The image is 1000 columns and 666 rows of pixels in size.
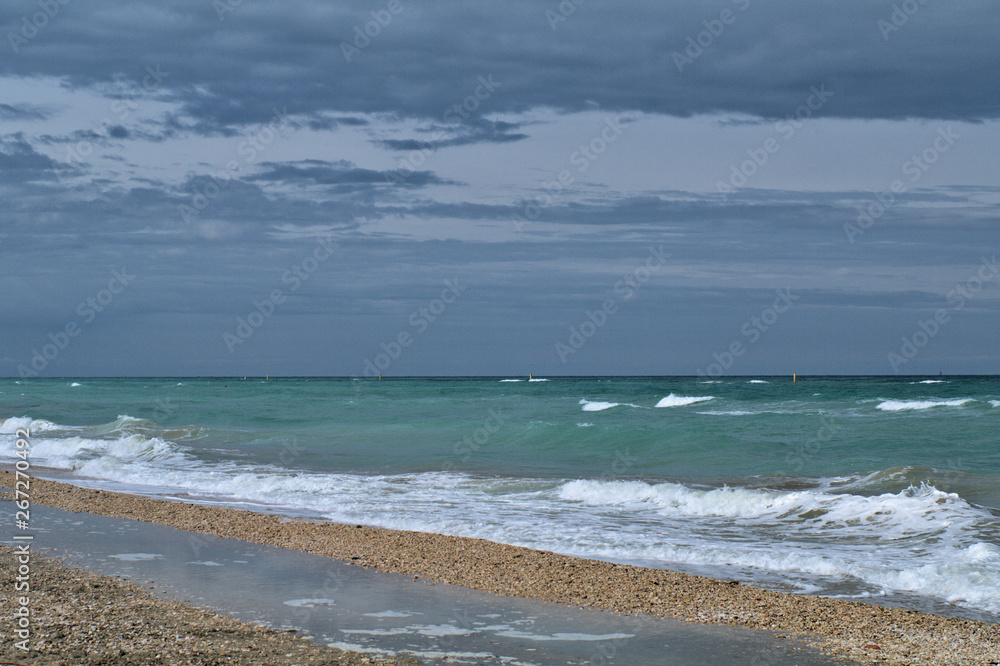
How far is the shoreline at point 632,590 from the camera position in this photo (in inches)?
221

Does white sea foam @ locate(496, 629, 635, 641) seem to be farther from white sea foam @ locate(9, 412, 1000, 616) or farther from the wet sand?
white sea foam @ locate(9, 412, 1000, 616)

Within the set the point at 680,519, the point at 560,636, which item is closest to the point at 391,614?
the point at 560,636

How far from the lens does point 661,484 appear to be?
13406mm

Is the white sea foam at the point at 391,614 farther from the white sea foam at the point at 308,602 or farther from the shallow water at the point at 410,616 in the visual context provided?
the white sea foam at the point at 308,602

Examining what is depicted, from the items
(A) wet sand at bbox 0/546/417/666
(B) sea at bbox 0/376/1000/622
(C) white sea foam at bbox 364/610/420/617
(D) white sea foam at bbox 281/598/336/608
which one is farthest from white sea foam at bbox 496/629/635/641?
(B) sea at bbox 0/376/1000/622

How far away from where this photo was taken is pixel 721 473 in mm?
15930

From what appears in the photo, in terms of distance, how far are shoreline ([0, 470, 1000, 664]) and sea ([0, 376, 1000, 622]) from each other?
2.00ft

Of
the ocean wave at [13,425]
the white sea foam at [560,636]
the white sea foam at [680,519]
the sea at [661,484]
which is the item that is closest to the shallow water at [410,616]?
the white sea foam at [560,636]

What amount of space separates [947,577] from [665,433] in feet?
50.8

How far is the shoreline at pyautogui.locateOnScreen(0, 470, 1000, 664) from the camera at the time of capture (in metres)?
5.60

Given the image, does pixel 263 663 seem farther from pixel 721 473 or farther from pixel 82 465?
pixel 82 465

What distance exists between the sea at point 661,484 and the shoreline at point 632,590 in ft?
2.00

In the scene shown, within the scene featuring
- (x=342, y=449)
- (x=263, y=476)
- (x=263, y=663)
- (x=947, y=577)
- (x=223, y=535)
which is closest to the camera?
(x=263, y=663)

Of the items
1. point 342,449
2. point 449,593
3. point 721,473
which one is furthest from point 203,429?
point 449,593
